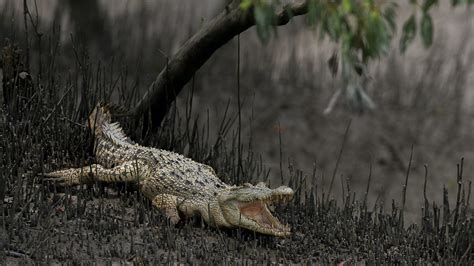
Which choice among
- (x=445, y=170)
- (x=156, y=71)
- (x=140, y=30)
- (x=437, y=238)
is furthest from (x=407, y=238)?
(x=140, y=30)

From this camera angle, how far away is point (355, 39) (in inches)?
211

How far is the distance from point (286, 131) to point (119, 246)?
6000 millimetres

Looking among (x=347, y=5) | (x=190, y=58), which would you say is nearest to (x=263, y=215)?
(x=190, y=58)

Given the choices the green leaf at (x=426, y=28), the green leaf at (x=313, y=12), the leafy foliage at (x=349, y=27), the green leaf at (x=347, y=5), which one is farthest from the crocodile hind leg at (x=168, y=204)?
the green leaf at (x=426, y=28)

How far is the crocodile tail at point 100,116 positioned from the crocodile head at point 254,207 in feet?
4.83

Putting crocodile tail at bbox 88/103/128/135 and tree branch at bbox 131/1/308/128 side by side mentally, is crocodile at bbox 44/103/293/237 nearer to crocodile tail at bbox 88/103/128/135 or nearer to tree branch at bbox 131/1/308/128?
crocodile tail at bbox 88/103/128/135

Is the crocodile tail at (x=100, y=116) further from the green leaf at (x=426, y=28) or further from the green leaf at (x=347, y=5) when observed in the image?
the green leaf at (x=426, y=28)

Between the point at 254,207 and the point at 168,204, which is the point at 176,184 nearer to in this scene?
the point at 168,204

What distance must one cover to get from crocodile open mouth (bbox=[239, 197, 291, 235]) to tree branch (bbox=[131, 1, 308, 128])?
1697 mm

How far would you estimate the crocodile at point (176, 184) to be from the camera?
6.81 metres

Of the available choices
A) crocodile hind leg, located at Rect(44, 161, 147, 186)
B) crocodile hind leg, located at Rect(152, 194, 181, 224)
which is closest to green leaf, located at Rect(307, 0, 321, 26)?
crocodile hind leg, located at Rect(152, 194, 181, 224)

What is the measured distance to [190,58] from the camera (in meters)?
8.41

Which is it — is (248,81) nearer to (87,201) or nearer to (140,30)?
(140,30)

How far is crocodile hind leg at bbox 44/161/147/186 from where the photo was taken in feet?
24.0
